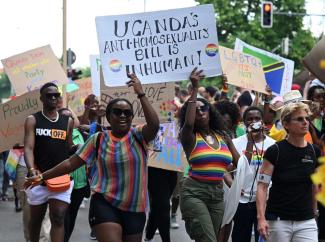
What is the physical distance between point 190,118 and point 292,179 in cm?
108

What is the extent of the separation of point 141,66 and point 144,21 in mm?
438

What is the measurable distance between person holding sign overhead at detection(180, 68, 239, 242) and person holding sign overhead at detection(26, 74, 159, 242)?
67 cm

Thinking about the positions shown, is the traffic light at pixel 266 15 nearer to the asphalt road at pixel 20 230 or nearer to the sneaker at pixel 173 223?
the asphalt road at pixel 20 230

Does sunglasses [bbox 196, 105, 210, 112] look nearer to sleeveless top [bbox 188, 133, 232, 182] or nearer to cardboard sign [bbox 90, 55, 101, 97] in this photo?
sleeveless top [bbox 188, 133, 232, 182]

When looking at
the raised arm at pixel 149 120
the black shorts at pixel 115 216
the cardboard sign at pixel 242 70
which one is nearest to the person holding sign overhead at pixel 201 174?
the raised arm at pixel 149 120

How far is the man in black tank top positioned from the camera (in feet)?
23.8

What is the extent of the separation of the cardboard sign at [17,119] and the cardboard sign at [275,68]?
3713mm

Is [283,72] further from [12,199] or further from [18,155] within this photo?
[12,199]

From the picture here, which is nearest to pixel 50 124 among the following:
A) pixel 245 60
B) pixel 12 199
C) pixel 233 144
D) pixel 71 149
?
pixel 71 149

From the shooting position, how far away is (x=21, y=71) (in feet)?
33.2

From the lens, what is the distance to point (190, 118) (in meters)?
6.40

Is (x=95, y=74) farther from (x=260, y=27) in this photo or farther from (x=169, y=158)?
(x=260, y=27)

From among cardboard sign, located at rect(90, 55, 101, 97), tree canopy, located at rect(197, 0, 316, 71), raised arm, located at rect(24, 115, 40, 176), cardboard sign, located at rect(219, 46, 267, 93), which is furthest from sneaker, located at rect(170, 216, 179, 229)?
tree canopy, located at rect(197, 0, 316, 71)

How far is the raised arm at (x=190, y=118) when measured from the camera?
639 centimetres
